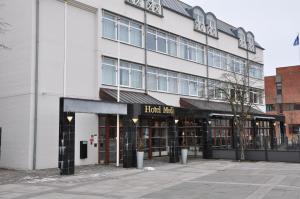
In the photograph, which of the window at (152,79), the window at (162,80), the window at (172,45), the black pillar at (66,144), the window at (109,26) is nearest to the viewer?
the black pillar at (66,144)

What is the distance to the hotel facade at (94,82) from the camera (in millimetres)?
23484

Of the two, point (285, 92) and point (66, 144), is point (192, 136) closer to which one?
point (66, 144)

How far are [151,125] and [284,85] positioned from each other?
56295mm

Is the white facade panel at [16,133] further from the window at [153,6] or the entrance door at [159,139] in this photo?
the window at [153,6]

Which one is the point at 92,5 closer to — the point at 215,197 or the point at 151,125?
the point at 151,125

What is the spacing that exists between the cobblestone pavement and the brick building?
59394 mm

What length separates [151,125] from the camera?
104ft

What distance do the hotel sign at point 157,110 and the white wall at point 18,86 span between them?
6.63 m

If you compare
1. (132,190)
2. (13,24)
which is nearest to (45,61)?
(13,24)

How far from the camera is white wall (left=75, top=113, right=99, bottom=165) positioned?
25.5 m

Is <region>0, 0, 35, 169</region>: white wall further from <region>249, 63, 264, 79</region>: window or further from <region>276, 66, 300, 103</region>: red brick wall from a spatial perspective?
<region>276, 66, 300, 103</region>: red brick wall

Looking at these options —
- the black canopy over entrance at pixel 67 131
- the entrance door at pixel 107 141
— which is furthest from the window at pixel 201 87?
the black canopy over entrance at pixel 67 131

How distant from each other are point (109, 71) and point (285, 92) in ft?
196

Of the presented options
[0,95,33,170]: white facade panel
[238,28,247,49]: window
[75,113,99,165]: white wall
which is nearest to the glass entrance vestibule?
[75,113,99,165]: white wall
